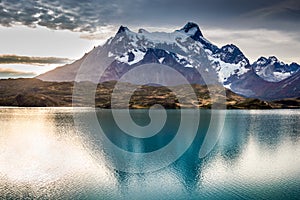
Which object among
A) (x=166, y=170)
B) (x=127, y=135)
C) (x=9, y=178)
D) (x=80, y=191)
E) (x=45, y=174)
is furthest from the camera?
(x=127, y=135)

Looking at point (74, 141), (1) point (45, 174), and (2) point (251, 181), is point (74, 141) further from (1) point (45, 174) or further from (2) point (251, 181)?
(2) point (251, 181)

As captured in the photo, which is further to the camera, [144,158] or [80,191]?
[144,158]

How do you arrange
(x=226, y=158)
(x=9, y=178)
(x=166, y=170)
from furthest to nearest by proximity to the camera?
(x=226, y=158), (x=166, y=170), (x=9, y=178)

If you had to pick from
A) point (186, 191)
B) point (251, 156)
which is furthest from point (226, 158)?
point (186, 191)

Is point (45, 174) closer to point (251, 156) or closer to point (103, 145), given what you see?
point (103, 145)

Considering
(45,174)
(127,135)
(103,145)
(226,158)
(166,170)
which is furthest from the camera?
(127,135)

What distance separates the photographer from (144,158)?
302 ft

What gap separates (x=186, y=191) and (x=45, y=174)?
3293 centimetres

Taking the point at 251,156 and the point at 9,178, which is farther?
the point at 251,156

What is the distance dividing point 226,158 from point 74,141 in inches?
2356

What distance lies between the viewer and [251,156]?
95688mm

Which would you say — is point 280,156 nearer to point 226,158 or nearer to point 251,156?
point 251,156

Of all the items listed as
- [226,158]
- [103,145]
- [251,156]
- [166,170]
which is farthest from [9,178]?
[251,156]

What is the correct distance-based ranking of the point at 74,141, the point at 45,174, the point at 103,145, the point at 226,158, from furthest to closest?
the point at 74,141 → the point at 103,145 → the point at 226,158 → the point at 45,174
